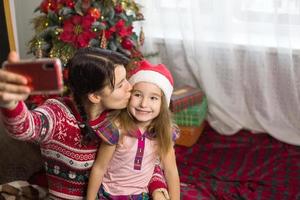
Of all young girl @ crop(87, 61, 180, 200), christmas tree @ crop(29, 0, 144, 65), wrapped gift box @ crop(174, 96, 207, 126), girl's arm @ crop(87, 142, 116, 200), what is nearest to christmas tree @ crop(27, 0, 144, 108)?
christmas tree @ crop(29, 0, 144, 65)

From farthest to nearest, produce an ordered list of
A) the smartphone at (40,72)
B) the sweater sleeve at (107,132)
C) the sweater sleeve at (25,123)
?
the sweater sleeve at (107,132)
the sweater sleeve at (25,123)
the smartphone at (40,72)

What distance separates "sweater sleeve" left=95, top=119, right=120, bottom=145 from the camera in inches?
50.5

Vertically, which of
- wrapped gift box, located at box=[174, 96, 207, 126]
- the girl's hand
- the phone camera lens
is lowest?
wrapped gift box, located at box=[174, 96, 207, 126]

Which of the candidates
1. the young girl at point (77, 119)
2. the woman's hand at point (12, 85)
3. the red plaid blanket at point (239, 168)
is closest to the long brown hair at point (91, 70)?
the young girl at point (77, 119)

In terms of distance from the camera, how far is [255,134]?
244cm

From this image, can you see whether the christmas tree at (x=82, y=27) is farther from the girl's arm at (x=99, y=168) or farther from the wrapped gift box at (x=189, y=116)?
the girl's arm at (x=99, y=168)

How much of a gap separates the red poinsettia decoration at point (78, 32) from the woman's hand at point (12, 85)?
109 cm

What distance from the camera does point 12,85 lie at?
841 millimetres

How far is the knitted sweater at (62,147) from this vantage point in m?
1.18

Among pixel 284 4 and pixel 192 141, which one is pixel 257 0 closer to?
pixel 284 4

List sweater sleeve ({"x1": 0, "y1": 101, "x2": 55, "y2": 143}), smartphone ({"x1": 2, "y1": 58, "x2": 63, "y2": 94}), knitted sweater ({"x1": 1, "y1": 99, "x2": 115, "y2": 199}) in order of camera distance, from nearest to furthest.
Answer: smartphone ({"x1": 2, "y1": 58, "x2": 63, "y2": 94}) < sweater sleeve ({"x1": 0, "y1": 101, "x2": 55, "y2": 143}) < knitted sweater ({"x1": 1, "y1": 99, "x2": 115, "y2": 199})

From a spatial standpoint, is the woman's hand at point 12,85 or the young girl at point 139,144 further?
the young girl at point 139,144

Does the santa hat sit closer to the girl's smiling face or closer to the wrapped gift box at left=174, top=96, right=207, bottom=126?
the girl's smiling face

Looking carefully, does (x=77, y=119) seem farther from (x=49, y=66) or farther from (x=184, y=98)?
(x=184, y=98)
